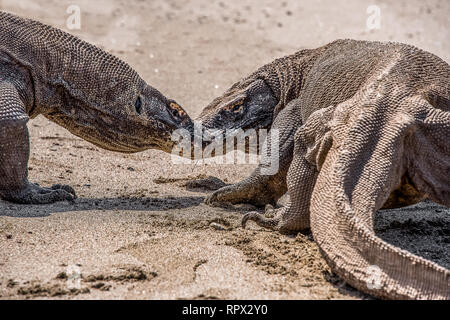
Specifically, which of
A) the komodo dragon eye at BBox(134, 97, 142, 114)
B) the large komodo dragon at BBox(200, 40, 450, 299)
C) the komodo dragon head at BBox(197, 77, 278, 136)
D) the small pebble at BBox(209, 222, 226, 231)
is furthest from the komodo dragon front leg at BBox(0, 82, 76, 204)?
the large komodo dragon at BBox(200, 40, 450, 299)

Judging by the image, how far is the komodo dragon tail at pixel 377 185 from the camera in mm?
3363

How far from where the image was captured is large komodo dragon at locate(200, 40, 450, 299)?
3.46m

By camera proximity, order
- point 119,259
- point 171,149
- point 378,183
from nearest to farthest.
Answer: point 378,183
point 119,259
point 171,149

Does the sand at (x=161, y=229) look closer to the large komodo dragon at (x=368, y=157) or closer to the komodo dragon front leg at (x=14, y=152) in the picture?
the komodo dragon front leg at (x=14, y=152)

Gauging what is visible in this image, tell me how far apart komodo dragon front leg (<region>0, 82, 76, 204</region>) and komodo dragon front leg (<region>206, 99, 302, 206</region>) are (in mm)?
1425

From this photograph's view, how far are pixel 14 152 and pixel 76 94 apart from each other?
74 cm

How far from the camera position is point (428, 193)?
4.18 meters

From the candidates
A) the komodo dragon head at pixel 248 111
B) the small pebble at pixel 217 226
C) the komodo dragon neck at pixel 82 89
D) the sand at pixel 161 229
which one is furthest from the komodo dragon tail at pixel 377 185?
the komodo dragon neck at pixel 82 89

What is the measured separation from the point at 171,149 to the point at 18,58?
1418mm

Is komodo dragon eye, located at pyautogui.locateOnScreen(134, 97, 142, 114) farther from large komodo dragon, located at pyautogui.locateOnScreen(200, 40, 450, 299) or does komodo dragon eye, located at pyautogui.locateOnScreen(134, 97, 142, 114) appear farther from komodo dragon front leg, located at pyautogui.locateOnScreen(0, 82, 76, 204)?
large komodo dragon, located at pyautogui.locateOnScreen(200, 40, 450, 299)

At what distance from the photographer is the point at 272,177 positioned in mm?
5609

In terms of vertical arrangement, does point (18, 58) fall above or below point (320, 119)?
above
